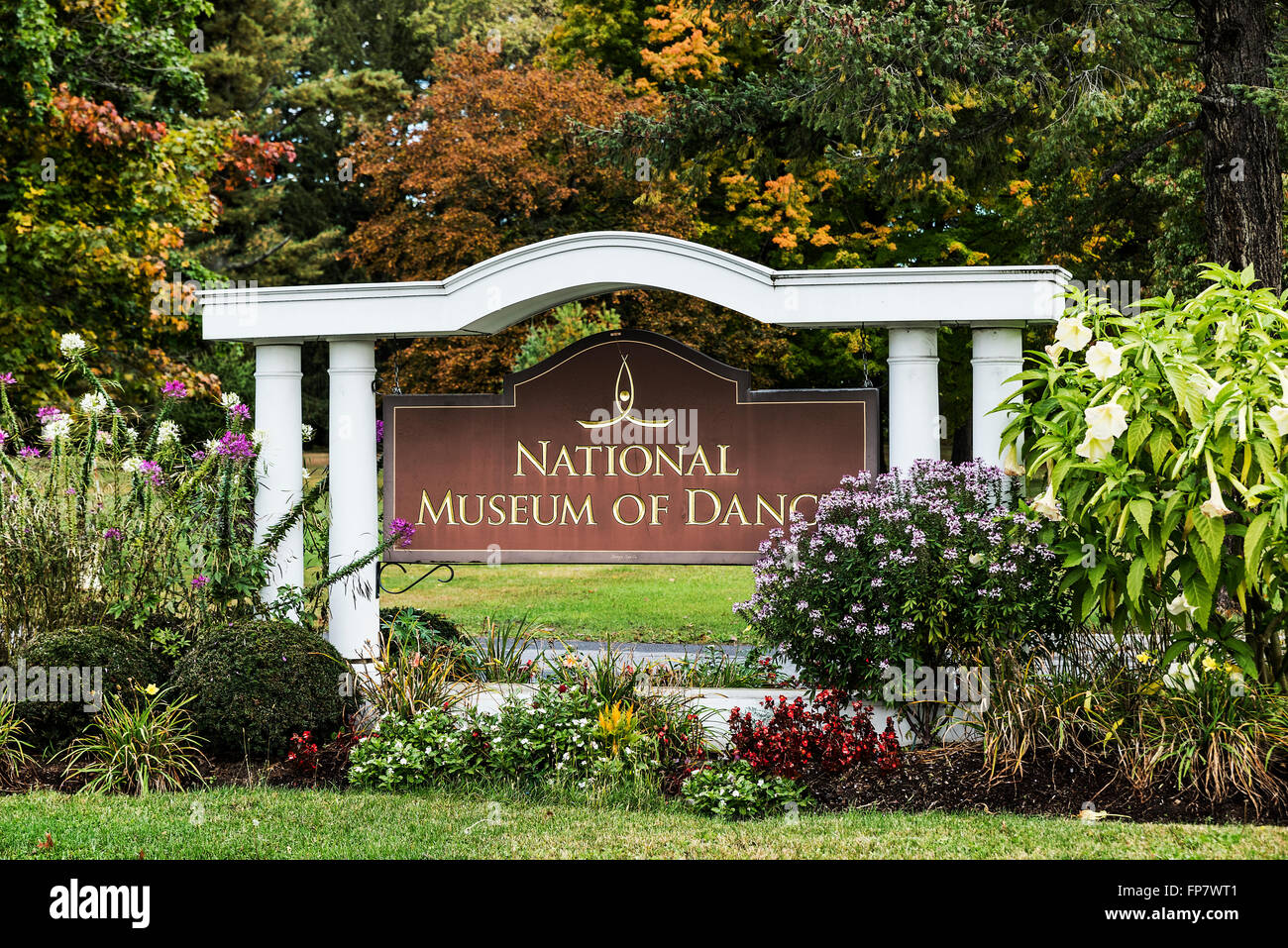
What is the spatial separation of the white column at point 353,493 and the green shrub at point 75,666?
3.76ft

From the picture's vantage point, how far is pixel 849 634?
19.6ft

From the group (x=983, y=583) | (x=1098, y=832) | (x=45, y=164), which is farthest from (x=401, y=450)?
(x=45, y=164)

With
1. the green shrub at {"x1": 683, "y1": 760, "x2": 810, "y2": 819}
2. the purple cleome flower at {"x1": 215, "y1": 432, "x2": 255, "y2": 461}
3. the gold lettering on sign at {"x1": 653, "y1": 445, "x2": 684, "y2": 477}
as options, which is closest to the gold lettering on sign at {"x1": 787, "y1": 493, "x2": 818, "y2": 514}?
the gold lettering on sign at {"x1": 653, "y1": 445, "x2": 684, "y2": 477}

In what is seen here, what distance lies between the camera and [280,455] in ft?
24.2

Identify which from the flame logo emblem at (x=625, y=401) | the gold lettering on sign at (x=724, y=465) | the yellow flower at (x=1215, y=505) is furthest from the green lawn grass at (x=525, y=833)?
the flame logo emblem at (x=625, y=401)

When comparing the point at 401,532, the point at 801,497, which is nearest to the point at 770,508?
the point at 801,497

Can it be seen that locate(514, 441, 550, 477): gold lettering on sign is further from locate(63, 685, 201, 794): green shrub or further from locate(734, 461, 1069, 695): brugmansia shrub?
locate(63, 685, 201, 794): green shrub

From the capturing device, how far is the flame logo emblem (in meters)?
7.12

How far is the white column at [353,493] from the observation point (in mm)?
7188

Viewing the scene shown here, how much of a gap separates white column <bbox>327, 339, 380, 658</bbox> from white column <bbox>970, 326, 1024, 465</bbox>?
3615mm

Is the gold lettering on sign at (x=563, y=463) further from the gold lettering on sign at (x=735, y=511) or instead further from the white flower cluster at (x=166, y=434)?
the white flower cluster at (x=166, y=434)

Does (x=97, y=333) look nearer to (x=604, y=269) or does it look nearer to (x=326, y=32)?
(x=604, y=269)

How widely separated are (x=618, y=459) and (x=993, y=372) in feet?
7.40

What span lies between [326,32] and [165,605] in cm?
2963
